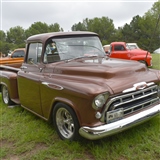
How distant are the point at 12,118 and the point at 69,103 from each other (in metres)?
2.28

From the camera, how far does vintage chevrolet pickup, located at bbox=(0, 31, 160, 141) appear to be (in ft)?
8.69

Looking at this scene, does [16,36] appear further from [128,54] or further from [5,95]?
[5,95]

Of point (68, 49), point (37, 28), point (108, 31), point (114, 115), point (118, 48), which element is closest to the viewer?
point (114, 115)

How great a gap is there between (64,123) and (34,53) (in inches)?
68.0

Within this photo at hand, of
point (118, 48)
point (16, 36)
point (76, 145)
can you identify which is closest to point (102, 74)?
point (76, 145)

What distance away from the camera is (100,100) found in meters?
2.63

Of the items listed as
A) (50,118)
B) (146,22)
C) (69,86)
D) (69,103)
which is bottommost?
(50,118)

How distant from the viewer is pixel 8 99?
532 centimetres

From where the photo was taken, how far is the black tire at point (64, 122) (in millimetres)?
3037

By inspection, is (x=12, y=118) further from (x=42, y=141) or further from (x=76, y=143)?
(x=76, y=143)

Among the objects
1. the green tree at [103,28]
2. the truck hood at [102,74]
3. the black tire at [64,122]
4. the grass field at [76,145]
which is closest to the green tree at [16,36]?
the green tree at [103,28]

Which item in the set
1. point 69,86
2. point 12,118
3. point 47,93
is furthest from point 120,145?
point 12,118

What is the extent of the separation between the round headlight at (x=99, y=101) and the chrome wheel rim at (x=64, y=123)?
0.74 m

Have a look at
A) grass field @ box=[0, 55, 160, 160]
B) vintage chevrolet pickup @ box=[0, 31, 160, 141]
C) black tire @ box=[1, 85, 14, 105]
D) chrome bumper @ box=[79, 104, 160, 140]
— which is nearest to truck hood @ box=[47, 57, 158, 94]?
vintage chevrolet pickup @ box=[0, 31, 160, 141]
